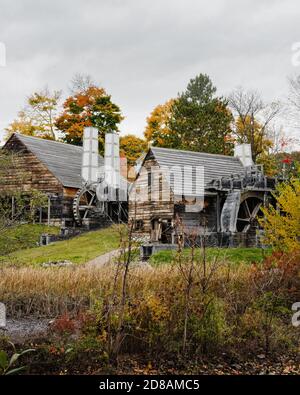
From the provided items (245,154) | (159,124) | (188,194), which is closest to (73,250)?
(188,194)

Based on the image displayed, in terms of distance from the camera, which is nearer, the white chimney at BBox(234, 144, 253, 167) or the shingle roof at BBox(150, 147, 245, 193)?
the shingle roof at BBox(150, 147, 245, 193)

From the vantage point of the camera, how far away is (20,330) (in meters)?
7.57

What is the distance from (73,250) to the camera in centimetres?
2159

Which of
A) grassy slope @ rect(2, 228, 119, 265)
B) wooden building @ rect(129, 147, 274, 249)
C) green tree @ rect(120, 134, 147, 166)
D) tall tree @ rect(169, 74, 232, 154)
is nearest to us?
grassy slope @ rect(2, 228, 119, 265)

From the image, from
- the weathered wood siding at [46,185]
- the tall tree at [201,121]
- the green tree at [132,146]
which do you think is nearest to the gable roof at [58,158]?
the weathered wood siding at [46,185]

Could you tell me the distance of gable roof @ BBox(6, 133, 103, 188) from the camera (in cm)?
3156

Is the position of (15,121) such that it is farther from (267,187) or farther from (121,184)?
(267,187)

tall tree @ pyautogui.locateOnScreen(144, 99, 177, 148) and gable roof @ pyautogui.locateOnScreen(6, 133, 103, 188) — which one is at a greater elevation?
tall tree @ pyautogui.locateOnScreen(144, 99, 177, 148)

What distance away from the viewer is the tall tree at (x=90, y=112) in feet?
125

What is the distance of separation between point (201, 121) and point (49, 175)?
12705mm

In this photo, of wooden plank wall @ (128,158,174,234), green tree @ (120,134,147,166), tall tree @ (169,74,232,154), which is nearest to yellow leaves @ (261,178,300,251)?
wooden plank wall @ (128,158,174,234)

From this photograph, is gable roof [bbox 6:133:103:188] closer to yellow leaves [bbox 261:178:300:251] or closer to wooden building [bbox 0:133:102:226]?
wooden building [bbox 0:133:102:226]

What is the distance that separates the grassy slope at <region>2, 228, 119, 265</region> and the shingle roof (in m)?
4.96

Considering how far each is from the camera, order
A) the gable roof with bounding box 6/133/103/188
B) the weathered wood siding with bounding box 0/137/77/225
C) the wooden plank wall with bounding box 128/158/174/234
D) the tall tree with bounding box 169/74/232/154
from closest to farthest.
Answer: the wooden plank wall with bounding box 128/158/174/234 < the weathered wood siding with bounding box 0/137/77/225 < the gable roof with bounding box 6/133/103/188 < the tall tree with bounding box 169/74/232/154
